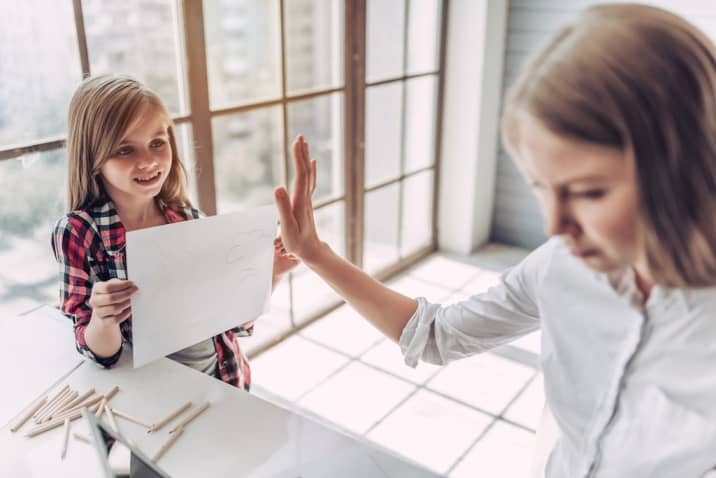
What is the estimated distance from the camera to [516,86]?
74cm

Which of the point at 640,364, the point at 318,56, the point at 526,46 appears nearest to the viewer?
the point at 640,364

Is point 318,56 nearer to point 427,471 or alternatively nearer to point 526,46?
point 526,46

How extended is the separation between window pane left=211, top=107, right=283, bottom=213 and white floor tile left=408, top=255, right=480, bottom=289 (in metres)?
7.60

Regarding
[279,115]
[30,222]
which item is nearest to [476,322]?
[30,222]

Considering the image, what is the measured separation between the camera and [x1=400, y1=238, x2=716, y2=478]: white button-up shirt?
87cm

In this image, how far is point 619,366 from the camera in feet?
3.02

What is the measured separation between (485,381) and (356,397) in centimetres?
53

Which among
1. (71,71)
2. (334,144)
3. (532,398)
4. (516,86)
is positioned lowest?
(532,398)

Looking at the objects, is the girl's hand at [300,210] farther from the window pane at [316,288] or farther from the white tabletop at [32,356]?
the window pane at [316,288]

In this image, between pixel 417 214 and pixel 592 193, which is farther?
pixel 417 214

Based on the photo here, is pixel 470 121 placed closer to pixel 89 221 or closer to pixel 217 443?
pixel 89 221

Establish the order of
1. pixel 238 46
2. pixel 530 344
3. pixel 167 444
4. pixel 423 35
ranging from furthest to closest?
pixel 238 46 < pixel 423 35 < pixel 530 344 < pixel 167 444

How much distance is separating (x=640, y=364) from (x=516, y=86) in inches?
17.4

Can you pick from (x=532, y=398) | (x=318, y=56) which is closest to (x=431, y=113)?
(x=532, y=398)
